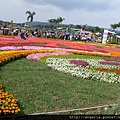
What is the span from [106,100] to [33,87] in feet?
6.99

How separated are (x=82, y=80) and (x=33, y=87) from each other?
2.35 metres

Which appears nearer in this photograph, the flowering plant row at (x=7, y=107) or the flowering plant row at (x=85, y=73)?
the flowering plant row at (x=7, y=107)

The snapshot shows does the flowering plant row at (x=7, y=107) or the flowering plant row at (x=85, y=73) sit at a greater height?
the flowering plant row at (x=7, y=107)

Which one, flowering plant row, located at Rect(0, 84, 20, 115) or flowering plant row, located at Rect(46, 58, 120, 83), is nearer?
flowering plant row, located at Rect(0, 84, 20, 115)

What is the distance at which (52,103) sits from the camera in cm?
667

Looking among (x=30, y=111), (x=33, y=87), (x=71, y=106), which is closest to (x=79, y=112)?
(x=71, y=106)

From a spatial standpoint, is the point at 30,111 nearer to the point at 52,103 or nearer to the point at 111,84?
the point at 52,103

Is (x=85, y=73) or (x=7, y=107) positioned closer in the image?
(x=7, y=107)

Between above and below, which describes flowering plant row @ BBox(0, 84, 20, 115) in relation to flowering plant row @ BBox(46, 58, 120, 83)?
above

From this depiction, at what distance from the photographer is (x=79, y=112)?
612 cm

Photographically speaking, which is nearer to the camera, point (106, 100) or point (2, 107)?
point (2, 107)

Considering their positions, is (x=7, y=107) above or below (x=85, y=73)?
above

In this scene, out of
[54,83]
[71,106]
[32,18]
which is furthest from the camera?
[32,18]

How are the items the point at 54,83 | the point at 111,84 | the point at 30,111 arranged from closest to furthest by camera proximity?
1. the point at 30,111
2. the point at 54,83
3. the point at 111,84
